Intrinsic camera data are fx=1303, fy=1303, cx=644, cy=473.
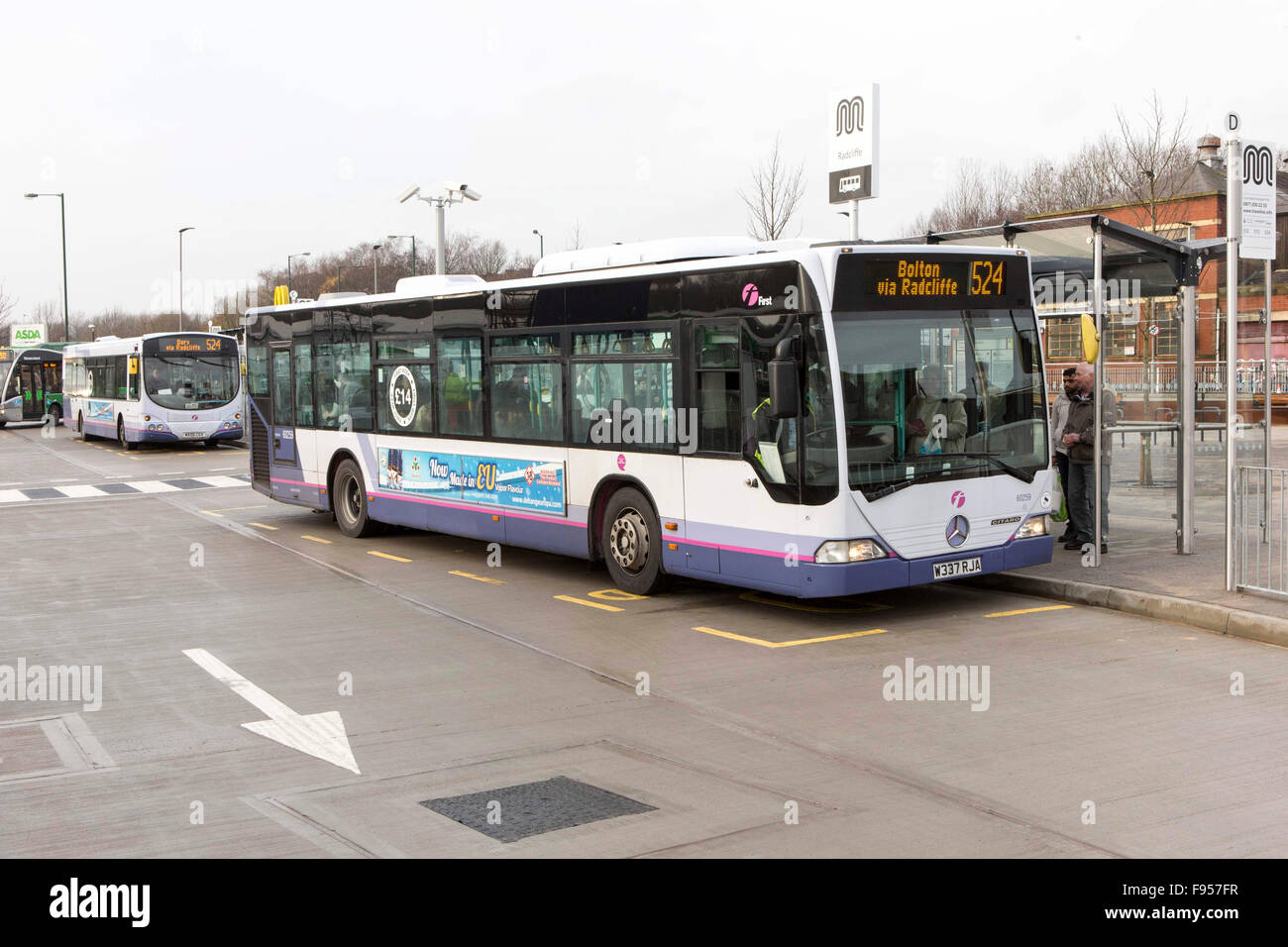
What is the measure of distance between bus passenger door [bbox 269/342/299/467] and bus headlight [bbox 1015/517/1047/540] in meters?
10.8

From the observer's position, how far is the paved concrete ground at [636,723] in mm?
5750

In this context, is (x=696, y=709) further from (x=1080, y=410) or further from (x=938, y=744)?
(x=1080, y=410)

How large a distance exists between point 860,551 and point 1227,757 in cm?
378

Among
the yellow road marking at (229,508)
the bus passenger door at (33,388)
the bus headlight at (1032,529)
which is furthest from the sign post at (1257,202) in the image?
the bus passenger door at (33,388)

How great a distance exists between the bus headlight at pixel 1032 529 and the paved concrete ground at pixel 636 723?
25.0 inches

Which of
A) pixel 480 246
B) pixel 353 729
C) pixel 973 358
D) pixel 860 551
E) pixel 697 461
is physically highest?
pixel 480 246

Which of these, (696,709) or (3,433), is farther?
(3,433)

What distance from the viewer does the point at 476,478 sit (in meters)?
14.3

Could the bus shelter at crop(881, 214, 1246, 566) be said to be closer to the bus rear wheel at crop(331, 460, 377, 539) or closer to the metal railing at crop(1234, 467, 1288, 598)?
the metal railing at crop(1234, 467, 1288, 598)

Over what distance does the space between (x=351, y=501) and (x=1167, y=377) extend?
48.5ft

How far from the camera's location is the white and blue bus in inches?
400

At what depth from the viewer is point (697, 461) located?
11.2 m

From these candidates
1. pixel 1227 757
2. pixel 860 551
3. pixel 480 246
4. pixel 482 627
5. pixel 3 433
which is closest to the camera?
pixel 1227 757

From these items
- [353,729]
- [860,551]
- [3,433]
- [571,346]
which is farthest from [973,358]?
[3,433]
